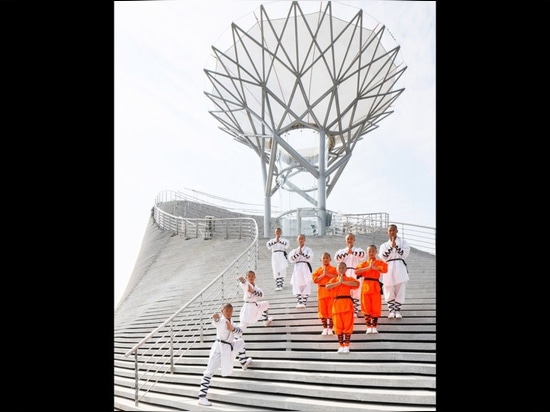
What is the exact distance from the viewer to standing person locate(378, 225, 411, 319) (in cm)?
852

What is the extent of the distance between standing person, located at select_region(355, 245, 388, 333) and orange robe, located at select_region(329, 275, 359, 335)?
0.51 m

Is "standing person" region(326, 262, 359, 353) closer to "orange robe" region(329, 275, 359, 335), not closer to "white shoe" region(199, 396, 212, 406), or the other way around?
"orange robe" region(329, 275, 359, 335)

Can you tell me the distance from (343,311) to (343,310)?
2 centimetres

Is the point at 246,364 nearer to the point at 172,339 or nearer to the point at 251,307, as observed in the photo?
the point at 251,307

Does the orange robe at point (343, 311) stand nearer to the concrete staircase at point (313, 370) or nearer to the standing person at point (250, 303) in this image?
the concrete staircase at point (313, 370)

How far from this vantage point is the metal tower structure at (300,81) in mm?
25000

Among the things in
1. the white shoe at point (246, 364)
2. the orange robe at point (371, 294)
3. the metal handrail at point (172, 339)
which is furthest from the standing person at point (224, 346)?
the orange robe at point (371, 294)

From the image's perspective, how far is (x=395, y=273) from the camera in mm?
8547

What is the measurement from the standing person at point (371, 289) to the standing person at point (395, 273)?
1.27 ft

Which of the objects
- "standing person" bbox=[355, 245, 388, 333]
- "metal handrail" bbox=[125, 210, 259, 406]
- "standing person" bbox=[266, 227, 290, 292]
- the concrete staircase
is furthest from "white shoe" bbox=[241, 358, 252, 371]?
"standing person" bbox=[266, 227, 290, 292]

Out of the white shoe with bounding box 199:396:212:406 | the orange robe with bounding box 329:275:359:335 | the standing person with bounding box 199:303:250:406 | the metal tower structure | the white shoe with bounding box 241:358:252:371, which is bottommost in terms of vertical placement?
the white shoe with bounding box 199:396:212:406
